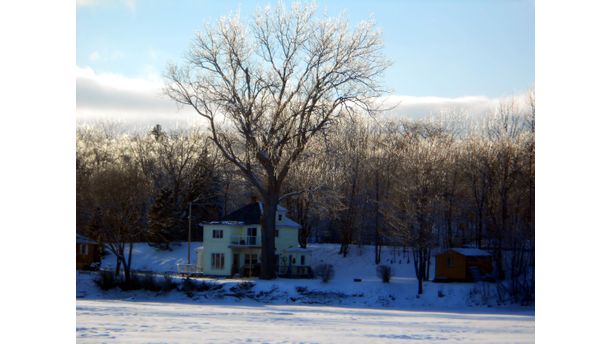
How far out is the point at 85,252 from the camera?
79.0ft

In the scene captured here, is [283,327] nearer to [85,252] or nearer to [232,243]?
[232,243]

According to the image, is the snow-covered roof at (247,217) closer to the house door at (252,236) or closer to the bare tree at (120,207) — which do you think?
the house door at (252,236)

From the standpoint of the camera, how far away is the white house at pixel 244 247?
24516 millimetres

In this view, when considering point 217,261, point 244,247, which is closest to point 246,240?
→ point 244,247

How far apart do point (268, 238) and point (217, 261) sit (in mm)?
2782

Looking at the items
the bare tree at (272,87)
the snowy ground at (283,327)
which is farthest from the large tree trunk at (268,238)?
the snowy ground at (283,327)

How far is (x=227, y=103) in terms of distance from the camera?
2183 cm

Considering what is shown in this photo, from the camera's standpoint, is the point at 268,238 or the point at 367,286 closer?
the point at 367,286

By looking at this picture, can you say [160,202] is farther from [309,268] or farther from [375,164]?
[375,164]

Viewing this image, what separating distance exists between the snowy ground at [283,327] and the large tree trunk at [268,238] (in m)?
7.28

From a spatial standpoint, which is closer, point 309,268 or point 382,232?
point 309,268
